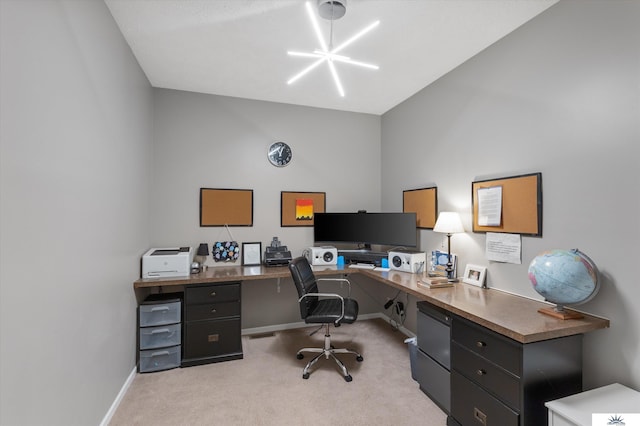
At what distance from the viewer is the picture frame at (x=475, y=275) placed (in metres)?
2.44

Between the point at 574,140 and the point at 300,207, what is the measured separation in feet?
9.04

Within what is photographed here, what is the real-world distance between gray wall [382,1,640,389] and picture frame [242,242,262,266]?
7.31 feet

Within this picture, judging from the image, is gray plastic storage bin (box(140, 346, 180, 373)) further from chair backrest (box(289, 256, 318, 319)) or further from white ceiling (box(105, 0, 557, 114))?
white ceiling (box(105, 0, 557, 114))

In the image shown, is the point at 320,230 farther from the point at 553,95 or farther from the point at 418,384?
the point at 553,95

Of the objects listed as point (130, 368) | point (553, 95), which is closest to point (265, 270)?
point (130, 368)

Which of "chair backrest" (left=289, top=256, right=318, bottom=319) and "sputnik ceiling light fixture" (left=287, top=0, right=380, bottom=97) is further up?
"sputnik ceiling light fixture" (left=287, top=0, right=380, bottom=97)

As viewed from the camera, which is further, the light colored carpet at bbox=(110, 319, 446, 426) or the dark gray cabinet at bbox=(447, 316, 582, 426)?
the light colored carpet at bbox=(110, 319, 446, 426)

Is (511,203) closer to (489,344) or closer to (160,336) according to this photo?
(489,344)

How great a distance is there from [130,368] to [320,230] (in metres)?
2.35

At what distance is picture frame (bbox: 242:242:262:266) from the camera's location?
354cm

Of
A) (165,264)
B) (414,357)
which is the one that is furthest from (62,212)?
(414,357)

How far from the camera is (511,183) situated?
2240mm

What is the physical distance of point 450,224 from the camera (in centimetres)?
267

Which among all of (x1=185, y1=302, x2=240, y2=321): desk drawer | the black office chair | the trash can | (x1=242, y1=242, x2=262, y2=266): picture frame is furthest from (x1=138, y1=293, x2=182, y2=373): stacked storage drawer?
the trash can
